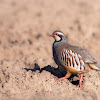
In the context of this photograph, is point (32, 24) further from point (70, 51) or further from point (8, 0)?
point (70, 51)

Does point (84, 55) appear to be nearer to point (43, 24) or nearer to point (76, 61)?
point (76, 61)

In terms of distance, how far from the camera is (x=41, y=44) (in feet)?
36.3

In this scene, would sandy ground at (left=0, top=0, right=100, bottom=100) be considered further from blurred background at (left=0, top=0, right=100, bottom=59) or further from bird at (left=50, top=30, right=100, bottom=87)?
bird at (left=50, top=30, right=100, bottom=87)

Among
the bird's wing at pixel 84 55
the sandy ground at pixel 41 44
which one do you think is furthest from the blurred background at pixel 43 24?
the bird's wing at pixel 84 55

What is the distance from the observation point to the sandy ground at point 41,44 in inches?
240

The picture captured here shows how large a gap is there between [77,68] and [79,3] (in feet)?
47.0

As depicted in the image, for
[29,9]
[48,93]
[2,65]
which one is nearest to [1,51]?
[2,65]

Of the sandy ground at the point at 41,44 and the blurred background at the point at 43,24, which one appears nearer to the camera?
the sandy ground at the point at 41,44

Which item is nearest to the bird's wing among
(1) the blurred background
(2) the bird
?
(2) the bird

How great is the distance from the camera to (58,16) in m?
16.7

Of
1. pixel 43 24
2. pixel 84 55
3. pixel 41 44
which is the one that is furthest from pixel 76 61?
pixel 43 24

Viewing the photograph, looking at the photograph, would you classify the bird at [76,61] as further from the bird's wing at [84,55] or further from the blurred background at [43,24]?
the blurred background at [43,24]

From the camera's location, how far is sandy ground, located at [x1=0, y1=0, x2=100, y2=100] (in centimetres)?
610

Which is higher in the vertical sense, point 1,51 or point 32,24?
point 32,24
